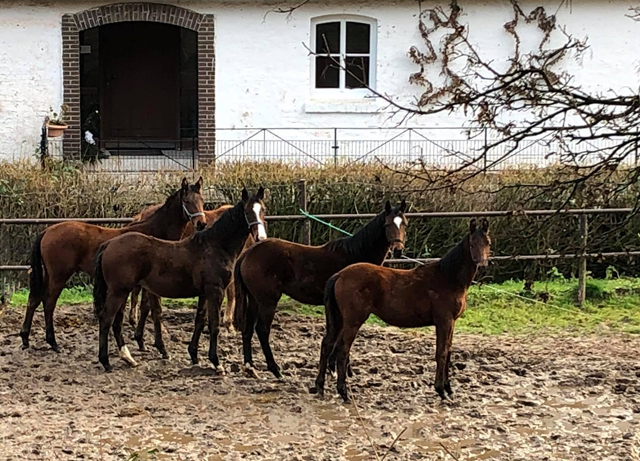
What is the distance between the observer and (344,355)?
6.64m

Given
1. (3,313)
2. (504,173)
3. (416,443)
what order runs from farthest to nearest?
1. (504,173)
2. (3,313)
3. (416,443)

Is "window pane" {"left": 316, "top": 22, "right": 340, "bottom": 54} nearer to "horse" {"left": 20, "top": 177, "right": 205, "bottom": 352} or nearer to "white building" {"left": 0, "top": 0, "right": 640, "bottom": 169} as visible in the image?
"white building" {"left": 0, "top": 0, "right": 640, "bottom": 169}

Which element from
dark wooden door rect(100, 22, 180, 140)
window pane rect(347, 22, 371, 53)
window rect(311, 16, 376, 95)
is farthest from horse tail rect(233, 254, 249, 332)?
dark wooden door rect(100, 22, 180, 140)

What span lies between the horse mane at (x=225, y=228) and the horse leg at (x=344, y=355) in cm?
151

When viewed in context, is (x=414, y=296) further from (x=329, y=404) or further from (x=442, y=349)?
(x=329, y=404)

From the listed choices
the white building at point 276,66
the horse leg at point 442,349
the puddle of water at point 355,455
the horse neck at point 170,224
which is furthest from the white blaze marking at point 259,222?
the white building at point 276,66

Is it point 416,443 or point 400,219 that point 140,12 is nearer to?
point 400,219

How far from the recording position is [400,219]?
7.23 metres

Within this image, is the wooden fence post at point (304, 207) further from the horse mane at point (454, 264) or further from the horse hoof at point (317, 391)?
the horse mane at point (454, 264)

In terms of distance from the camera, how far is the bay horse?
24.0 ft

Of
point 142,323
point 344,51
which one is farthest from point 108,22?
point 142,323

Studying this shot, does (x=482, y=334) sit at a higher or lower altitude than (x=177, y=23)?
lower

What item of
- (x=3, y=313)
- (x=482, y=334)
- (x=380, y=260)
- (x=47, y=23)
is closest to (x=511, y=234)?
(x=482, y=334)

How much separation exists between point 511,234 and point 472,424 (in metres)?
5.52
